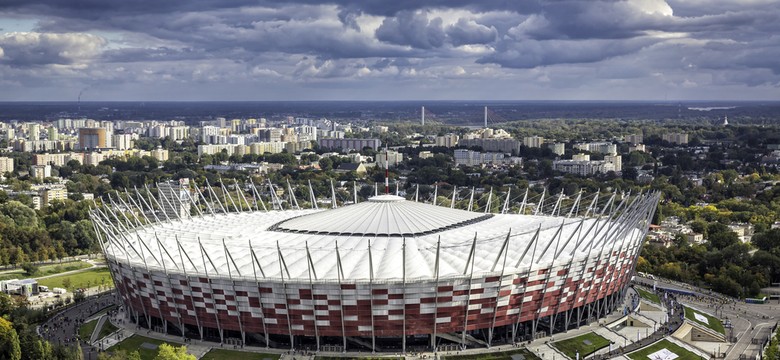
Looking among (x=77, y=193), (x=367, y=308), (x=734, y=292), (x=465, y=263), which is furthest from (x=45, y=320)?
(x=77, y=193)

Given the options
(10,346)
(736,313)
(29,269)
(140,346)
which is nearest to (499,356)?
(140,346)

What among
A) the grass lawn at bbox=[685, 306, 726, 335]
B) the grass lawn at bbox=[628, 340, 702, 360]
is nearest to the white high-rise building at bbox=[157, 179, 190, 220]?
the grass lawn at bbox=[628, 340, 702, 360]

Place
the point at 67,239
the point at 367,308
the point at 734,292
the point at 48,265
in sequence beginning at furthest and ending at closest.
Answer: the point at 67,239
the point at 48,265
the point at 734,292
the point at 367,308

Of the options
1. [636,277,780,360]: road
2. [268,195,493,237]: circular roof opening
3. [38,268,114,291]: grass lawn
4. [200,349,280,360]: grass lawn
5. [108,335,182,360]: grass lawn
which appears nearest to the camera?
[200,349,280,360]: grass lawn

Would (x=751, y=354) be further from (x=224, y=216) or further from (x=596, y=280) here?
(x=224, y=216)

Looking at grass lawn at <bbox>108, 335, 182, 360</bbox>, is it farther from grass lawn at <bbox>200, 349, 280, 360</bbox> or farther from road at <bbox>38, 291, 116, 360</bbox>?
grass lawn at <bbox>200, 349, 280, 360</bbox>
